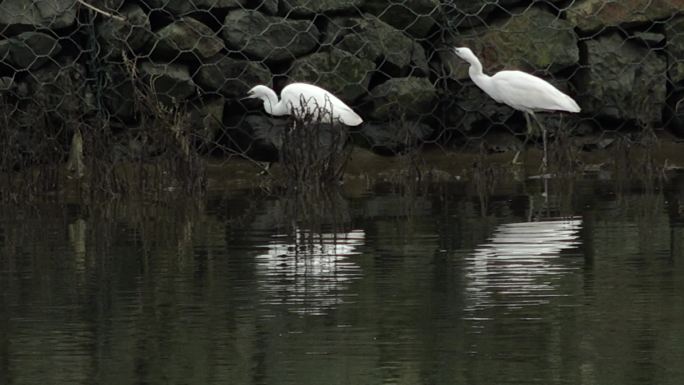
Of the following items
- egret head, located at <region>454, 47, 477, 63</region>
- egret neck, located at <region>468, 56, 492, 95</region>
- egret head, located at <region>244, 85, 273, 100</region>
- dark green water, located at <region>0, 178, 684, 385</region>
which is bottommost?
dark green water, located at <region>0, 178, 684, 385</region>

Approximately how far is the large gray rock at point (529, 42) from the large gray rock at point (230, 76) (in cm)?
Result: 149

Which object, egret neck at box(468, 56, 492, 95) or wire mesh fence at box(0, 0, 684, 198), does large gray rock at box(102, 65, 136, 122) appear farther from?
egret neck at box(468, 56, 492, 95)

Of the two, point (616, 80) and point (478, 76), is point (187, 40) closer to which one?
point (478, 76)

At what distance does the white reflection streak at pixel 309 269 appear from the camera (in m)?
6.50

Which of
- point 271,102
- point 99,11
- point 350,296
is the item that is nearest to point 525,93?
point 271,102

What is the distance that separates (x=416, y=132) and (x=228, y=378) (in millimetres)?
9517

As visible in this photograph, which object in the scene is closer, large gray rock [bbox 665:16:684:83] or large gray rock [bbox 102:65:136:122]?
large gray rock [bbox 102:65:136:122]

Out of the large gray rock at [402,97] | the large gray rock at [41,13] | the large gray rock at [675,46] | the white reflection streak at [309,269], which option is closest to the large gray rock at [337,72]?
the large gray rock at [402,97]

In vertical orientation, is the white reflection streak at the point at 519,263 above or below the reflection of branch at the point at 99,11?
below

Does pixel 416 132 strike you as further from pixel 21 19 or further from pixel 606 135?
pixel 21 19

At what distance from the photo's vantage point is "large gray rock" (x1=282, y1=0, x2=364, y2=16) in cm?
1459

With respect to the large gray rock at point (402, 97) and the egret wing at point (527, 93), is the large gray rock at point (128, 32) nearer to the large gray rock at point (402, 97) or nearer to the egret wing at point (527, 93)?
the large gray rock at point (402, 97)

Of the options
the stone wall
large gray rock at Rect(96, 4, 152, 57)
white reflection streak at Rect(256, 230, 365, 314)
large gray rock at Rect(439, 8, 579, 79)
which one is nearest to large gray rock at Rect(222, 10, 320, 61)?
the stone wall

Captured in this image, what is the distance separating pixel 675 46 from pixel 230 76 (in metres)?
3.58
